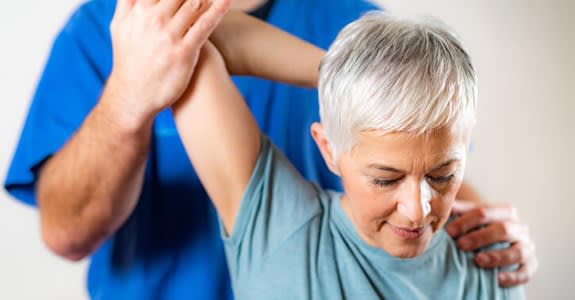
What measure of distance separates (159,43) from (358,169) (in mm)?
199

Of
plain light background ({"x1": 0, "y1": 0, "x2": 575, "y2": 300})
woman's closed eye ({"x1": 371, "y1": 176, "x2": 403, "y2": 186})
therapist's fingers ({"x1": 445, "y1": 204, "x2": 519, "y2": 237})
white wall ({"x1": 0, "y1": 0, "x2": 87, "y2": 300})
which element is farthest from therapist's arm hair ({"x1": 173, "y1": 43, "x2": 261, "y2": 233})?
plain light background ({"x1": 0, "y1": 0, "x2": 575, "y2": 300})

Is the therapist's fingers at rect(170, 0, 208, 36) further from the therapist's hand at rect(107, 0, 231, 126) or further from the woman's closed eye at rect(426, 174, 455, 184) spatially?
the woman's closed eye at rect(426, 174, 455, 184)

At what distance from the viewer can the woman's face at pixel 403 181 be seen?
0.55m

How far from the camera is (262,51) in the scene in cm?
67

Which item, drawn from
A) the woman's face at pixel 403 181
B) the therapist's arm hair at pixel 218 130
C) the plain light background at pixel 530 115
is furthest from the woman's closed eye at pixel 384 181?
the plain light background at pixel 530 115

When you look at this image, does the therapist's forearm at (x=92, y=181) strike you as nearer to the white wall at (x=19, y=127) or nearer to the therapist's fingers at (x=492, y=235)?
the white wall at (x=19, y=127)

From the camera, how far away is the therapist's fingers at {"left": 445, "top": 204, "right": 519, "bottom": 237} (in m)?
0.72

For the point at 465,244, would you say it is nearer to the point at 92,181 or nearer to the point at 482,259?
the point at 482,259

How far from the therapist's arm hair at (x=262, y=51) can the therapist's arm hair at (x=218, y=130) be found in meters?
0.04

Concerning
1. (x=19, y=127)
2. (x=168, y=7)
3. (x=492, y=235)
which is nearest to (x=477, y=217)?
(x=492, y=235)

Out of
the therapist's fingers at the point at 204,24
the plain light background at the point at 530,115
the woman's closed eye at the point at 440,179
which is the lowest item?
the plain light background at the point at 530,115

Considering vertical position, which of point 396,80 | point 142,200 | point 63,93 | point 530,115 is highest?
point 396,80

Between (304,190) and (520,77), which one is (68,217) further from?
(520,77)

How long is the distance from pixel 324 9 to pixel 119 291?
448 millimetres
